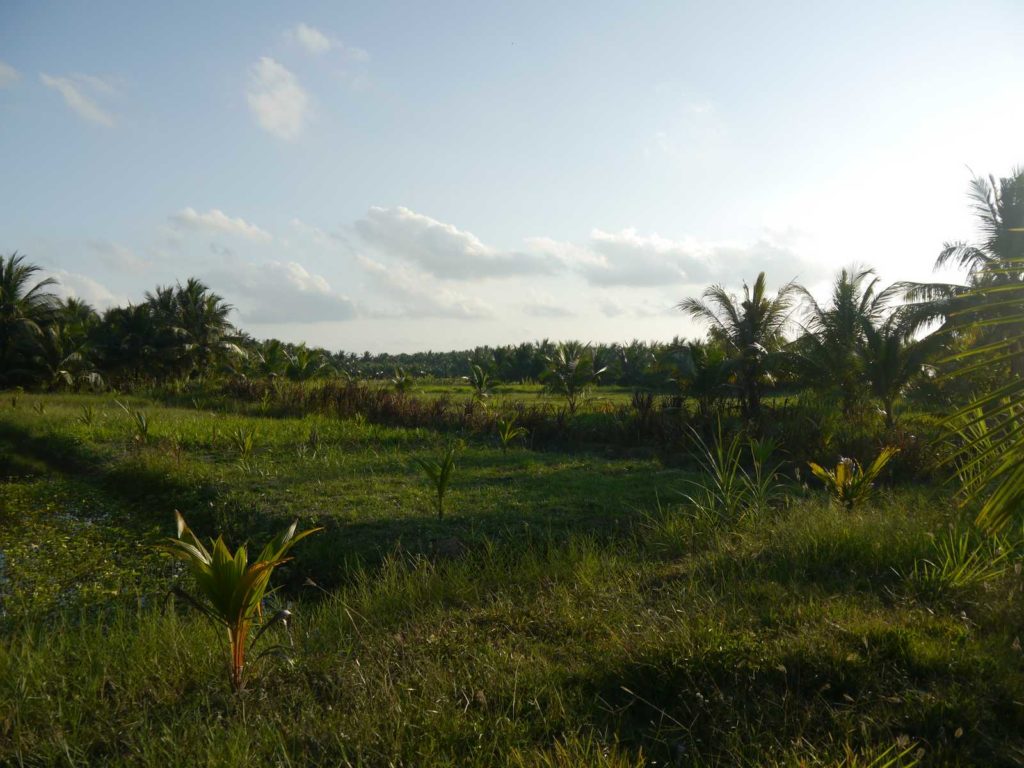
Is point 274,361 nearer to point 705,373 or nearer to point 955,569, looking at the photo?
point 705,373

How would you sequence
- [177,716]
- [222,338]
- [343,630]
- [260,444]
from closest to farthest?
[177,716], [343,630], [260,444], [222,338]

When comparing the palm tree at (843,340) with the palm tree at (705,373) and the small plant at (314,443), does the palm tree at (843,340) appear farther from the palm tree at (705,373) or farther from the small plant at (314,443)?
the small plant at (314,443)

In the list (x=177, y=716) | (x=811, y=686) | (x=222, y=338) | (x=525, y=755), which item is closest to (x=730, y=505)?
(x=811, y=686)

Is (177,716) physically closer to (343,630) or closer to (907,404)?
(343,630)

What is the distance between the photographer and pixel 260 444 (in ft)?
43.6

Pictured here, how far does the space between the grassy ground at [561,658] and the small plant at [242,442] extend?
13.5 ft

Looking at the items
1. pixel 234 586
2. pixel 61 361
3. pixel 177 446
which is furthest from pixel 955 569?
pixel 61 361

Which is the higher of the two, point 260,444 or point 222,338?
point 222,338

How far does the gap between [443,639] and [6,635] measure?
9.22ft

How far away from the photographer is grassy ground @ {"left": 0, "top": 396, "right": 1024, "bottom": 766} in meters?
2.62

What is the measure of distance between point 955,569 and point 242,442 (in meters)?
10.3

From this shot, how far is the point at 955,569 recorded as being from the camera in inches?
161

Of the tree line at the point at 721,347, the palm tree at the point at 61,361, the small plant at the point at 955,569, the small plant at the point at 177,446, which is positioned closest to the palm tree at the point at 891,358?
the tree line at the point at 721,347

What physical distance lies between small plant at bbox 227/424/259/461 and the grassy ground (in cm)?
411
